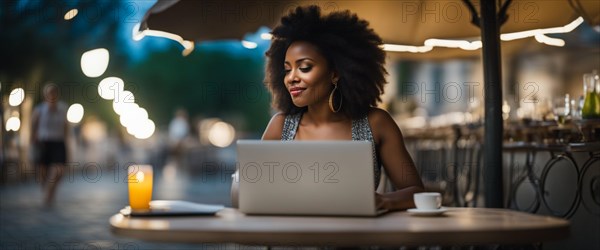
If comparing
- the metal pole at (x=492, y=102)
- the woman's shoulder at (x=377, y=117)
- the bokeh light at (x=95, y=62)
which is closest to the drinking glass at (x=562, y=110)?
the metal pole at (x=492, y=102)

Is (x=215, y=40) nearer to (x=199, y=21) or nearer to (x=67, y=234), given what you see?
(x=199, y=21)

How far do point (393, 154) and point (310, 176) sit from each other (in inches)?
44.6

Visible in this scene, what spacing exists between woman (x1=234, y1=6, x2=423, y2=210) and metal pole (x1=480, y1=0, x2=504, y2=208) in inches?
50.4

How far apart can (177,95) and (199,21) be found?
4008 cm

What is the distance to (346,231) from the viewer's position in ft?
8.41

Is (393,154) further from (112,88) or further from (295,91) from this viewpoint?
(112,88)

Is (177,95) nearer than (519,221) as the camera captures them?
No

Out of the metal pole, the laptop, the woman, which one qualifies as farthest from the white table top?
the metal pole

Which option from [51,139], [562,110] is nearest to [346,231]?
[562,110]

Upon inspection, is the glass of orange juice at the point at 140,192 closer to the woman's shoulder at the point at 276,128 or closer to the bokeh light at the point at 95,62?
the woman's shoulder at the point at 276,128

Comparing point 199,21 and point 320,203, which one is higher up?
point 199,21

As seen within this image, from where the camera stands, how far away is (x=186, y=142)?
27.1 m

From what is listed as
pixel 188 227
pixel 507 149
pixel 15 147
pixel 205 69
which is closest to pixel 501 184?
pixel 507 149

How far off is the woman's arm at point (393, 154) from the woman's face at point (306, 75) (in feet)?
0.96
